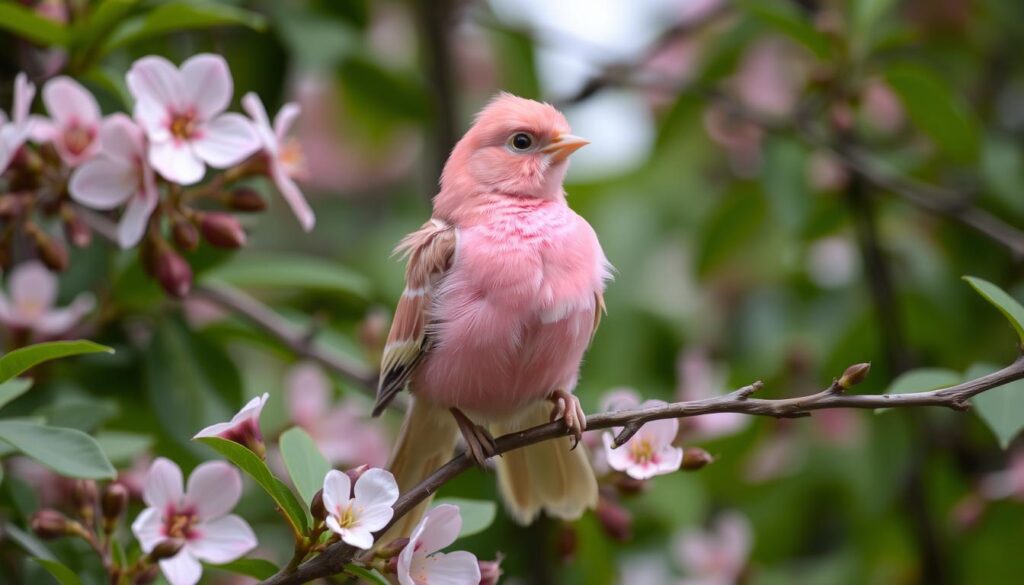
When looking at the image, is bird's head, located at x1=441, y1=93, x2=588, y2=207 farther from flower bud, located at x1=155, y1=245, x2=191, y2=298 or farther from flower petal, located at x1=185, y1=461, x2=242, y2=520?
flower petal, located at x1=185, y1=461, x2=242, y2=520

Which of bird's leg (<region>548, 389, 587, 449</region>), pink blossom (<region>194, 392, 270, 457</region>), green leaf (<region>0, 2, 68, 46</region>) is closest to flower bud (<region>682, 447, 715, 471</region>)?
bird's leg (<region>548, 389, 587, 449</region>)

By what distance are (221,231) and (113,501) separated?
0.62 meters

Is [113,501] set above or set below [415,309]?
below

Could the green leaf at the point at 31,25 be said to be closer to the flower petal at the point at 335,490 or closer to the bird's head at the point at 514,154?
the bird's head at the point at 514,154

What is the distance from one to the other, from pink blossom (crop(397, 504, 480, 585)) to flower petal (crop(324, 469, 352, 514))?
0.18 m

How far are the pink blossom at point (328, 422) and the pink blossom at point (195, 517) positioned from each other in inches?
36.9

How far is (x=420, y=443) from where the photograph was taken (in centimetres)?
260

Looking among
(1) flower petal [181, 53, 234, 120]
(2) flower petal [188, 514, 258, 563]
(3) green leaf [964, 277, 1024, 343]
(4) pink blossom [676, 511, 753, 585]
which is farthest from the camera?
(4) pink blossom [676, 511, 753, 585]

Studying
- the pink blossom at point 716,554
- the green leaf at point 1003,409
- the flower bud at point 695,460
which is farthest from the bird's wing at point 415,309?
the pink blossom at point 716,554

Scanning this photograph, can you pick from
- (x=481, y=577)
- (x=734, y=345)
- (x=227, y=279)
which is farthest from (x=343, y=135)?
(x=481, y=577)

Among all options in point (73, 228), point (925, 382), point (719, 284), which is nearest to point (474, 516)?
point (925, 382)

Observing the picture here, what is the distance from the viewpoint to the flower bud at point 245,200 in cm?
263

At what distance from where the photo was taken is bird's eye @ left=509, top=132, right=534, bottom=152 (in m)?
2.61

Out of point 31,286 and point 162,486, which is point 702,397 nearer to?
point 162,486
